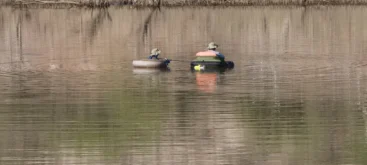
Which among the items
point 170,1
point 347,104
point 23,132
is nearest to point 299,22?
point 170,1

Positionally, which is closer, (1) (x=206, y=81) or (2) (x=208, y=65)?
(1) (x=206, y=81)

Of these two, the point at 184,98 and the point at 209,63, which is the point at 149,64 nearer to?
the point at 209,63

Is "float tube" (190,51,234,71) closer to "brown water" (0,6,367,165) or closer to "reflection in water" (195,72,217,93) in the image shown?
"brown water" (0,6,367,165)

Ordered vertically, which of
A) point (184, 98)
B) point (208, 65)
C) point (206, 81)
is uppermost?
point (208, 65)

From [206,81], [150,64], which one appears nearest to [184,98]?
[206,81]

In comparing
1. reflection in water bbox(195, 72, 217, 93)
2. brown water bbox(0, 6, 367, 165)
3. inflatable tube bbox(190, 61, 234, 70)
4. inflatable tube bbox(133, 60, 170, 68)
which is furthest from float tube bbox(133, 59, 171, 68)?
reflection in water bbox(195, 72, 217, 93)

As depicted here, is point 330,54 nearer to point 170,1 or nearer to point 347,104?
point 347,104

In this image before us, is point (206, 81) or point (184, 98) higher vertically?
point (206, 81)

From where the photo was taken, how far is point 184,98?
20906mm

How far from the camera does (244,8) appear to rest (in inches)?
2030

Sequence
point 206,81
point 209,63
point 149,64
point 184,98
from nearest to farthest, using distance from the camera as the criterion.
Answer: point 184,98 → point 206,81 → point 149,64 → point 209,63

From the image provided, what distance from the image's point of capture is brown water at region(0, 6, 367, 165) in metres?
15.4

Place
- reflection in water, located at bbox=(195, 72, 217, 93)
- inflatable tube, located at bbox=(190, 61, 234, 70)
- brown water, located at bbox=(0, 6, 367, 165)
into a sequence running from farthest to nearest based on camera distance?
1. inflatable tube, located at bbox=(190, 61, 234, 70)
2. reflection in water, located at bbox=(195, 72, 217, 93)
3. brown water, located at bbox=(0, 6, 367, 165)

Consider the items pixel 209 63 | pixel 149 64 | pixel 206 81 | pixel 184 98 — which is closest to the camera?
pixel 184 98
